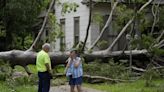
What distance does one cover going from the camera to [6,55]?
19.8 metres

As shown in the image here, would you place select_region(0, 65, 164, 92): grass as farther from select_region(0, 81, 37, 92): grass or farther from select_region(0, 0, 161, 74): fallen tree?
select_region(0, 0, 161, 74): fallen tree

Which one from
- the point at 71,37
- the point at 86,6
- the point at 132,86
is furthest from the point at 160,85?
the point at 71,37

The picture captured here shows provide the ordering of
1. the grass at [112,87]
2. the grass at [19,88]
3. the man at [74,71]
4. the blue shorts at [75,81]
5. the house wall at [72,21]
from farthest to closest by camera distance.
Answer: the house wall at [72,21] → the grass at [112,87] → the grass at [19,88] → the blue shorts at [75,81] → the man at [74,71]

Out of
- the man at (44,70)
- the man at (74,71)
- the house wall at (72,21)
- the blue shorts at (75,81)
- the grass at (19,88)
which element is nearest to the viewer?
the man at (44,70)

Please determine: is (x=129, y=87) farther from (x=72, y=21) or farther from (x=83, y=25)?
(x=72, y=21)

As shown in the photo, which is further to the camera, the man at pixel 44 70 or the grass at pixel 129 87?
the grass at pixel 129 87

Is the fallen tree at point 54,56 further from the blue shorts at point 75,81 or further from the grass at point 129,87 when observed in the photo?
the blue shorts at point 75,81

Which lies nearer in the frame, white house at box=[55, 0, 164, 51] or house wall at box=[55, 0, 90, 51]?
white house at box=[55, 0, 164, 51]

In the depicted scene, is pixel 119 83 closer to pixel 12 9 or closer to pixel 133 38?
pixel 133 38

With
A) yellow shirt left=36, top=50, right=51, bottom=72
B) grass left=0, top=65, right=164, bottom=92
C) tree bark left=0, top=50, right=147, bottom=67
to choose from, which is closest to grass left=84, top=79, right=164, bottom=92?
grass left=0, top=65, right=164, bottom=92

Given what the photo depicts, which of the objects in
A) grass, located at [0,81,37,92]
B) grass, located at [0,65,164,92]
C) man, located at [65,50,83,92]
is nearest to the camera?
man, located at [65,50,83,92]

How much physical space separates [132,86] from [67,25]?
45.4 ft

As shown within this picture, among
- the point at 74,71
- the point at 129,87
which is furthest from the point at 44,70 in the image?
the point at 129,87

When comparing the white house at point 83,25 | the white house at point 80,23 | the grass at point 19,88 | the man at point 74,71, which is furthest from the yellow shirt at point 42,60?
the white house at point 80,23
